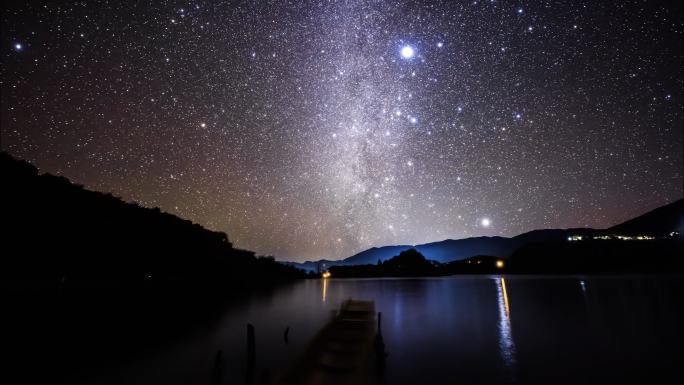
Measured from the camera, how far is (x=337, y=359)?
13773 mm

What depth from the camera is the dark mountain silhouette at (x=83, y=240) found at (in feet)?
143

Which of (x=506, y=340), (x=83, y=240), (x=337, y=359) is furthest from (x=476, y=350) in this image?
(x=83, y=240)

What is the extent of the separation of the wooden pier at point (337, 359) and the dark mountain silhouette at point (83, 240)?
159ft

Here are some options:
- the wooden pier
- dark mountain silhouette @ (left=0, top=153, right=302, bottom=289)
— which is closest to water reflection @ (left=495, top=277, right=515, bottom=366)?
the wooden pier

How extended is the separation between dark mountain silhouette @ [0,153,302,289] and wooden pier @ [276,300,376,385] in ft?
159

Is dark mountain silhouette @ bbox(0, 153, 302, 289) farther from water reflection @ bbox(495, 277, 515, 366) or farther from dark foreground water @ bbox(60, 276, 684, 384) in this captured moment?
water reflection @ bbox(495, 277, 515, 366)

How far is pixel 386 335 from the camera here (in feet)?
91.8

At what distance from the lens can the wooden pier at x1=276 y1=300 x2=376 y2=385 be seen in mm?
11328

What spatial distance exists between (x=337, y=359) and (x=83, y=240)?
5742 centimetres

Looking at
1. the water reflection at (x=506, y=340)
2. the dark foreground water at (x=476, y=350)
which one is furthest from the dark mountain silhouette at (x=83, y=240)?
the water reflection at (x=506, y=340)

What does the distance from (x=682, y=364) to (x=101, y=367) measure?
3451cm

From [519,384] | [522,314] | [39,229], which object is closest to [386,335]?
[519,384]

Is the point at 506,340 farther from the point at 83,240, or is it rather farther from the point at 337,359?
the point at 83,240

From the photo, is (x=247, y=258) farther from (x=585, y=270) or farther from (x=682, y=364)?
(x=585, y=270)
